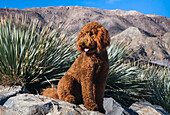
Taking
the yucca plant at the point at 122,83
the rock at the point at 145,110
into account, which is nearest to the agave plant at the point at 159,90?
the yucca plant at the point at 122,83

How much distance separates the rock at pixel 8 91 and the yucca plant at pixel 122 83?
174 centimetres

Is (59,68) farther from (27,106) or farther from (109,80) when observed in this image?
(27,106)

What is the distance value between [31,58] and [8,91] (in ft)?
2.50

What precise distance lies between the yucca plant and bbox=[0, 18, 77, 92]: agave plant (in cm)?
98

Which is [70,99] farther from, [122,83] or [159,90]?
[159,90]

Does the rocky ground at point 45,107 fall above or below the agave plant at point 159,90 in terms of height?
above

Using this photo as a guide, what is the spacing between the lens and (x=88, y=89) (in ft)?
7.16

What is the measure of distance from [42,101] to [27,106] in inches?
9.1

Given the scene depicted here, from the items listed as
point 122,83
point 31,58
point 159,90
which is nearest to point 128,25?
point 159,90

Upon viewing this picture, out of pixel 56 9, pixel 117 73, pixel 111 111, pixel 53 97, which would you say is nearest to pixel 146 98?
pixel 117 73

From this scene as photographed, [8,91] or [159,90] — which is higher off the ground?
[8,91]

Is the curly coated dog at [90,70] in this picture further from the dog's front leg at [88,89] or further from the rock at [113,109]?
the rock at [113,109]

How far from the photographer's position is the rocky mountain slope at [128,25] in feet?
A: 26.8

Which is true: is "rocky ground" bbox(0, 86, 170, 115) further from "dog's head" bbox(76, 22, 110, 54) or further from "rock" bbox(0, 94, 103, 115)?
"dog's head" bbox(76, 22, 110, 54)
